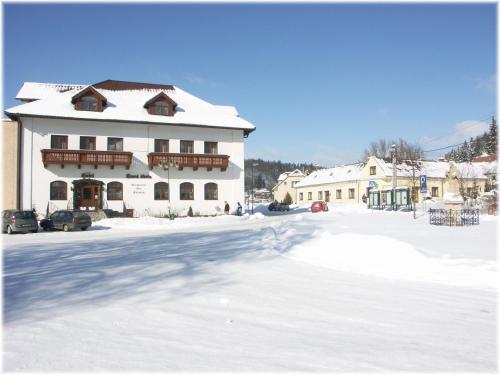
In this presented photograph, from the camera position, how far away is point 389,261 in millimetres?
10375

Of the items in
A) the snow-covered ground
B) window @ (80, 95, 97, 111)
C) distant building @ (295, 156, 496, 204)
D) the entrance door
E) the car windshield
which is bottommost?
the snow-covered ground

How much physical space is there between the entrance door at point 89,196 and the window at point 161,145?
593 centimetres

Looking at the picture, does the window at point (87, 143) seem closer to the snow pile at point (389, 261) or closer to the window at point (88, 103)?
the window at point (88, 103)

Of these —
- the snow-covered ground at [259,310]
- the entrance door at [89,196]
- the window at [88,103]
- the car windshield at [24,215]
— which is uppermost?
the window at [88,103]

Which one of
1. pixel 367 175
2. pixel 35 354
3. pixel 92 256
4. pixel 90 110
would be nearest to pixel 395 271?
pixel 35 354

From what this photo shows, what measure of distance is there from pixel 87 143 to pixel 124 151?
307 cm

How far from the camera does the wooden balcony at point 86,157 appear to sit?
2917 centimetres

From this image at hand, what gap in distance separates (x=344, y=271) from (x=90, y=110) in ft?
93.1

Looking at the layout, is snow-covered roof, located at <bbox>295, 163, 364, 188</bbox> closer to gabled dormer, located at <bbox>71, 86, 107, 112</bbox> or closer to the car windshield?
gabled dormer, located at <bbox>71, 86, 107, 112</bbox>

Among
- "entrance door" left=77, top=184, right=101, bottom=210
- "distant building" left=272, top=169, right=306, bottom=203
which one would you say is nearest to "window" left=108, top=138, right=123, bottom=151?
"entrance door" left=77, top=184, right=101, bottom=210

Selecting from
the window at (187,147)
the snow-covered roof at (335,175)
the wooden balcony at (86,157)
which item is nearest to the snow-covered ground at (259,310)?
the wooden balcony at (86,157)

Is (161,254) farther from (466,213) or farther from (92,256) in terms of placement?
(466,213)

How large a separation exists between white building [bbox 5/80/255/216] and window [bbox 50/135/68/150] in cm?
7

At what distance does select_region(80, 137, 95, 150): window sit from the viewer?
102 feet
